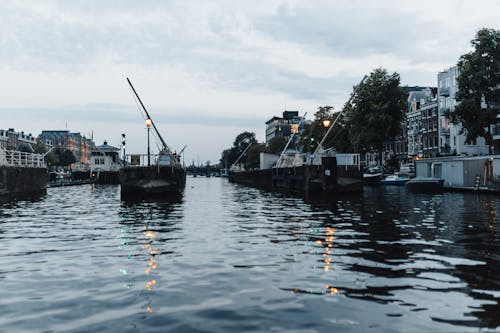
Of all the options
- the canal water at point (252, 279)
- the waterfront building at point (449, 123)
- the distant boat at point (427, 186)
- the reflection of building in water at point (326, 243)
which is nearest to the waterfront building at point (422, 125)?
the waterfront building at point (449, 123)

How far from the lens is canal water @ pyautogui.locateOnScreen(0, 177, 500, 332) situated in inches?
353

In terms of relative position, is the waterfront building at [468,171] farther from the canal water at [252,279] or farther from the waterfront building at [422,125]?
the canal water at [252,279]

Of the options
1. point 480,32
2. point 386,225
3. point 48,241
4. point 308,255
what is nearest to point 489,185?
point 480,32

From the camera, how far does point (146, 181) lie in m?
53.6

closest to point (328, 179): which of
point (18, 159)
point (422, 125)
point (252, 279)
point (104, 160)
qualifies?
point (18, 159)

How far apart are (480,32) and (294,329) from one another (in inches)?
2713

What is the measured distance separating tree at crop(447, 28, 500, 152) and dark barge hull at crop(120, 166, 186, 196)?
1607 inches

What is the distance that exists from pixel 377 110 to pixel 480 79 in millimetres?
24293

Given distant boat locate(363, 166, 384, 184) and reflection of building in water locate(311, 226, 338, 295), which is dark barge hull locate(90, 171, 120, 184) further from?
reflection of building in water locate(311, 226, 338, 295)

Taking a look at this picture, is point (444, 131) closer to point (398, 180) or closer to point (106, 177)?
point (398, 180)

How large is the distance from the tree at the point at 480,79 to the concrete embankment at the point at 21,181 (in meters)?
56.2

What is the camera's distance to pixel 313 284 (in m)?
11.8

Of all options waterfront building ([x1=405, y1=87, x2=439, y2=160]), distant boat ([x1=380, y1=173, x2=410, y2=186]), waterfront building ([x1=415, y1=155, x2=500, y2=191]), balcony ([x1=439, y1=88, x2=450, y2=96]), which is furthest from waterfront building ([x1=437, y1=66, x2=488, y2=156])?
waterfront building ([x1=415, y1=155, x2=500, y2=191])

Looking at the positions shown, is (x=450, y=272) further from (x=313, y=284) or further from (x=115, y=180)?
(x=115, y=180)
